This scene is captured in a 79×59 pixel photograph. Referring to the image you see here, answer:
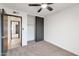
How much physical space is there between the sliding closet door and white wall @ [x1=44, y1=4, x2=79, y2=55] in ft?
2.26

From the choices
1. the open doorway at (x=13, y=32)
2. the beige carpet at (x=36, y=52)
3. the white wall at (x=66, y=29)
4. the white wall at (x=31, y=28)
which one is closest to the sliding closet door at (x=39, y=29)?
the white wall at (x=31, y=28)

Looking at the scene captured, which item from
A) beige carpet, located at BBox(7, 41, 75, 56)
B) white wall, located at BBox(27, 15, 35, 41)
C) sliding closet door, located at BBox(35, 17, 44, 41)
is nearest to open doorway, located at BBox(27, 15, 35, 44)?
white wall, located at BBox(27, 15, 35, 41)

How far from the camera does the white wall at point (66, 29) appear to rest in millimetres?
3237

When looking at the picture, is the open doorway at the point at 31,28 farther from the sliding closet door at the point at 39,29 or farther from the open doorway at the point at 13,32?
the open doorway at the point at 13,32

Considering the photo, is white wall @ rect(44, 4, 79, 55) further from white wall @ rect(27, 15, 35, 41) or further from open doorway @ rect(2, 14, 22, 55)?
open doorway @ rect(2, 14, 22, 55)

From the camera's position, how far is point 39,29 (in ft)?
19.0

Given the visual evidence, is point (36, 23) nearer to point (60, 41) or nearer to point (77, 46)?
point (60, 41)

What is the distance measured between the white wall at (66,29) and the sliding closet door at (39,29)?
2.26 ft

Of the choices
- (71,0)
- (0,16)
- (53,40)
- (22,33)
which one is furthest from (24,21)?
(71,0)

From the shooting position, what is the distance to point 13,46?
4051 mm

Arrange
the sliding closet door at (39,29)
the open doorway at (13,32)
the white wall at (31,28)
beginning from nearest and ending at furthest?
the open doorway at (13,32), the sliding closet door at (39,29), the white wall at (31,28)

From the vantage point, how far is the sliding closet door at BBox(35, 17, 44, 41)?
5626mm

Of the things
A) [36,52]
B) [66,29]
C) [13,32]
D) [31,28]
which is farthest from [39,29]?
[36,52]

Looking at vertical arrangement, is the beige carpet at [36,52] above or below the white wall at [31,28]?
below
